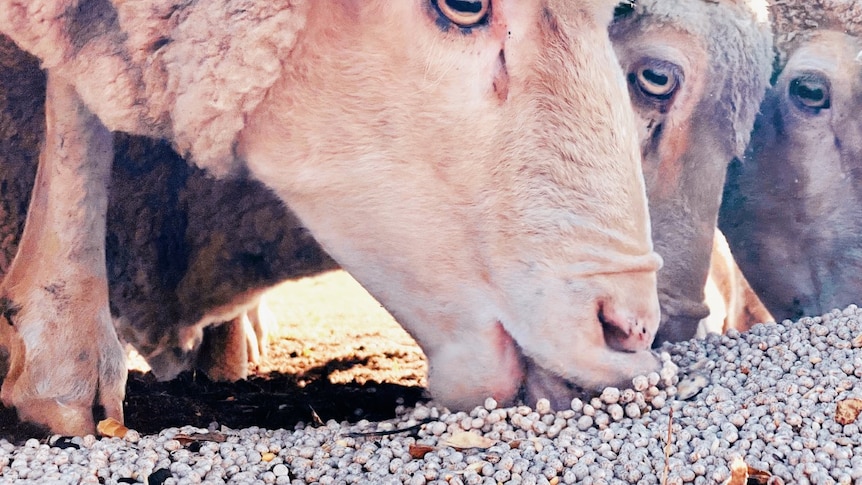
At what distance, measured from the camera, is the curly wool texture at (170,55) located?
2.21 metres

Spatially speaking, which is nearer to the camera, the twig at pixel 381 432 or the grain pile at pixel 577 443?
the grain pile at pixel 577 443

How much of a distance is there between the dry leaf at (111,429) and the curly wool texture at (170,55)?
2.30 feet

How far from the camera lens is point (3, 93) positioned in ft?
8.95

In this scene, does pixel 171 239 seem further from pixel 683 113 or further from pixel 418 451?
pixel 683 113

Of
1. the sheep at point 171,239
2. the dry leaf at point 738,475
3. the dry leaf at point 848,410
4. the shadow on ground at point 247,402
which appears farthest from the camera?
the sheep at point 171,239

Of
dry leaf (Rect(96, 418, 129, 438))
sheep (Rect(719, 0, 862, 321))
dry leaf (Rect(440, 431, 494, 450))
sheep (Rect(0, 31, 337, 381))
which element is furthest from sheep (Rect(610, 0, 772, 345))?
dry leaf (Rect(96, 418, 129, 438))

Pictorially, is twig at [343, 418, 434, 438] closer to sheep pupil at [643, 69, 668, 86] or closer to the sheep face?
the sheep face

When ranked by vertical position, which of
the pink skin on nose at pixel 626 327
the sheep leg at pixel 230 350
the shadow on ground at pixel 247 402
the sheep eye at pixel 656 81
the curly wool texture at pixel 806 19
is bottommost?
the sheep leg at pixel 230 350

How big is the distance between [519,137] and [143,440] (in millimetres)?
1179

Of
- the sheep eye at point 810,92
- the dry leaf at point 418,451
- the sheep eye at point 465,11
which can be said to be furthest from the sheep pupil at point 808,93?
the dry leaf at point 418,451

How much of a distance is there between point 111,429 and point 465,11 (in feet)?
4.52

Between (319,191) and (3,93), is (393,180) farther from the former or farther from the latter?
(3,93)

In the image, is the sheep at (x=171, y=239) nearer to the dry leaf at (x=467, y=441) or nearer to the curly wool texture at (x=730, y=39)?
A: the dry leaf at (x=467, y=441)

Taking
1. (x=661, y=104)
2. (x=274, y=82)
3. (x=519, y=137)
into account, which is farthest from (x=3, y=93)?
(x=661, y=104)
